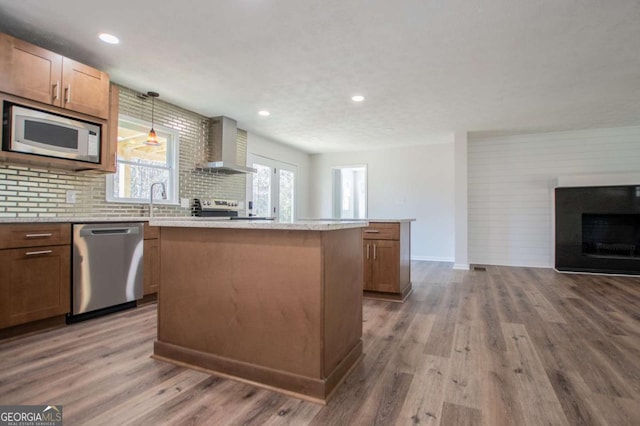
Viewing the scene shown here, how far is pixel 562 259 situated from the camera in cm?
569

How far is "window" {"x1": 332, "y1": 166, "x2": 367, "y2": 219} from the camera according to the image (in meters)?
8.16

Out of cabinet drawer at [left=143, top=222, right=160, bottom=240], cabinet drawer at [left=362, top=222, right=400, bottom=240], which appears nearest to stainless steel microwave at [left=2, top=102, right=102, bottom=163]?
cabinet drawer at [left=143, top=222, right=160, bottom=240]

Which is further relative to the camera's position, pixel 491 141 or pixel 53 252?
pixel 491 141

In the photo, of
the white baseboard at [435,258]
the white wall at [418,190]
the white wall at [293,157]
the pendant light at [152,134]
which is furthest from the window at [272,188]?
the white baseboard at [435,258]

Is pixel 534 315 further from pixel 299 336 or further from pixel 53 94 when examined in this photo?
pixel 53 94

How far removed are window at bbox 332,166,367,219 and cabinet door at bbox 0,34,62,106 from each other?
5.80m

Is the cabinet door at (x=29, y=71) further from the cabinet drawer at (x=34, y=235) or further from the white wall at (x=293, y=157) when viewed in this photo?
the white wall at (x=293, y=157)

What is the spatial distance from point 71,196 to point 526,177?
699 cm

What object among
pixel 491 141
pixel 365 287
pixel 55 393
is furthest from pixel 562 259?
pixel 55 393

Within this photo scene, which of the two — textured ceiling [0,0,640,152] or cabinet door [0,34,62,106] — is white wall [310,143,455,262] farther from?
cabinet door [0,34,62,106]

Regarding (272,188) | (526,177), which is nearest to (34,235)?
(272,188)

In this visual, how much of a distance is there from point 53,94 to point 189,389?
9.15 feet

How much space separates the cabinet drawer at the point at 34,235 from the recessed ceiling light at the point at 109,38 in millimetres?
1626

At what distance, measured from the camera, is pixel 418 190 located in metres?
7.15
